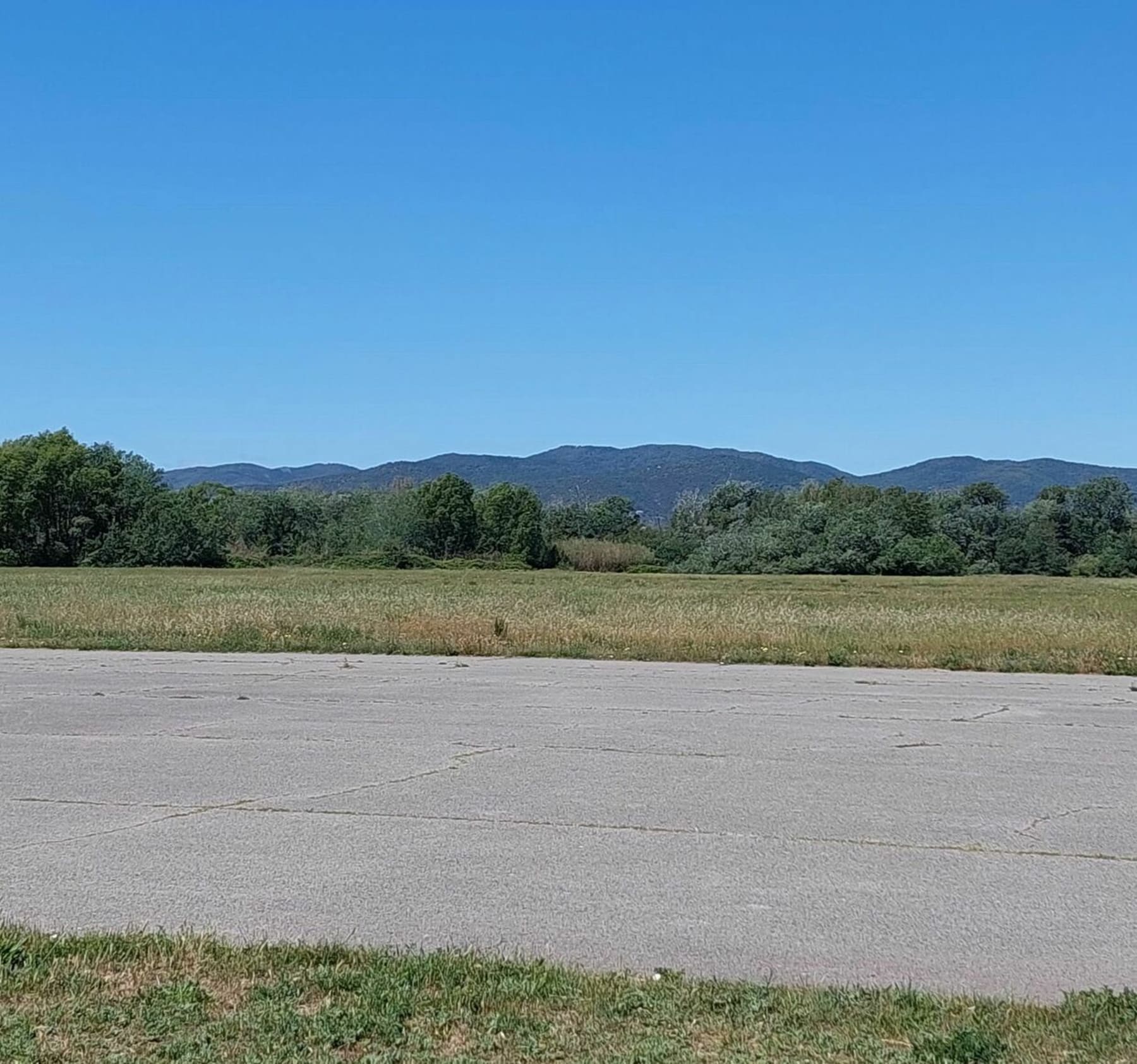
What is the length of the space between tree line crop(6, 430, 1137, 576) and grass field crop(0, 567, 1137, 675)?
147 ft

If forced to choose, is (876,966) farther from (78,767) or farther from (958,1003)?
(78,767)

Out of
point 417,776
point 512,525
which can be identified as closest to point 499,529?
point 512,525

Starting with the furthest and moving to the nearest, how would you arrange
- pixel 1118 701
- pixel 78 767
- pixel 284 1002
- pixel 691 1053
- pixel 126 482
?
1. pixel 126 482
2. pixel 1118 701
3. pixel 78 767
4. pixel 284 1002
5. pixel 691 1053

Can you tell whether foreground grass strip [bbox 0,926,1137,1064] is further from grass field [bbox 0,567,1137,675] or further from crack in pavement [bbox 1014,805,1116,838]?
grass field [bbox 0,567,1137,675]

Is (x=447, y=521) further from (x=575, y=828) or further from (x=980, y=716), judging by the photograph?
(x=575, y=828)

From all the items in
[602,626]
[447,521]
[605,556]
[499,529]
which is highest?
[447,521]

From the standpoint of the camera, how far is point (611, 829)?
7699 mm

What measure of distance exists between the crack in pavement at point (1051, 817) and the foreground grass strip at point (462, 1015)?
2938 millimetres

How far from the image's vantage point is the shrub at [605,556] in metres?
114

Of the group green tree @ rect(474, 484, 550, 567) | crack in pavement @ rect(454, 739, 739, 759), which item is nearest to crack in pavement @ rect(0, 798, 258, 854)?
crack in pavement @ rect(454, 739, 739, 759)

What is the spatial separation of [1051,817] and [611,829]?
2955mm

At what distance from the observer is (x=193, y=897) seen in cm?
621

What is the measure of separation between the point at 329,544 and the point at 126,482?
20.1 m

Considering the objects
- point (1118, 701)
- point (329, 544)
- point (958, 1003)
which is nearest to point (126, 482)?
point (329, 544)
